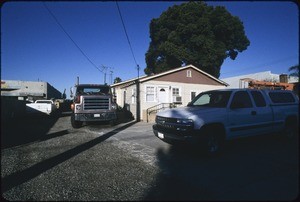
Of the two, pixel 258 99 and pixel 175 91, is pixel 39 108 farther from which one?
pixel 258 99

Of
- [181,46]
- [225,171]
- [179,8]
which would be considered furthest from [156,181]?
[179,8]

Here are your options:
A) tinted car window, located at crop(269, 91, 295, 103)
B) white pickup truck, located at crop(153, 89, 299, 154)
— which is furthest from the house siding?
white pickup truck, located at crop(153, 89, 299, 154)

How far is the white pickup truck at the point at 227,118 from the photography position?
18.0 ft

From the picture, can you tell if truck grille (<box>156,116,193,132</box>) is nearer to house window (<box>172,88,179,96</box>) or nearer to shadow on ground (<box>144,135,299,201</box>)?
shadow on ground (<box>144,135,299,201</box>)

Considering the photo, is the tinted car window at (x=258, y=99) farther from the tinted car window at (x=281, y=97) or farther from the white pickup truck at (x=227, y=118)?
the tinted car window at (x=281, y=97)

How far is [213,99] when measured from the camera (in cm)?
668

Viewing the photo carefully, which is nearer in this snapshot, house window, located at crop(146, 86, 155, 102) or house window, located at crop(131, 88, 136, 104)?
house window, located at crop(146, 86, 155, 102)

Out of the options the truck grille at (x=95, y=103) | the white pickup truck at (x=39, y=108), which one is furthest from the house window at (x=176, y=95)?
the white pickup truck at (x=39, y=108)

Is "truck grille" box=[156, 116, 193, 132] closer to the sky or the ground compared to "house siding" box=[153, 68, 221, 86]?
closer to the ground

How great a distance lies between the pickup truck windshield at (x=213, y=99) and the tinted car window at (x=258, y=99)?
3.06ft

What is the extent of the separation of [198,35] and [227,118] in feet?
84.6

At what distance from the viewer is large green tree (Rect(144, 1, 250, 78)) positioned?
28688 mm

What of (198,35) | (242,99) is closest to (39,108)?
(242,99)

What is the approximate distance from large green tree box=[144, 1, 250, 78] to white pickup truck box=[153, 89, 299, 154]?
73.9 feet
